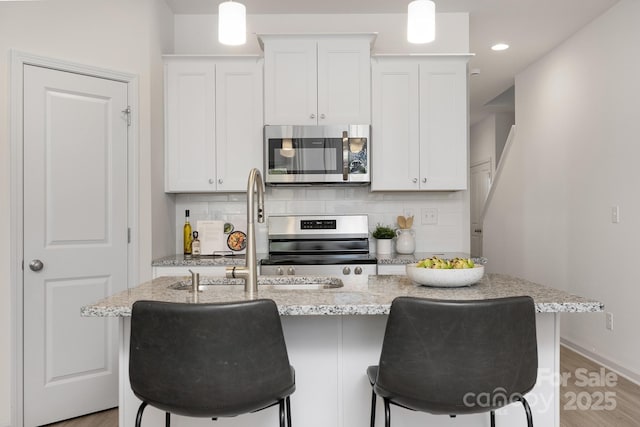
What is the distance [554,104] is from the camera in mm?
4406

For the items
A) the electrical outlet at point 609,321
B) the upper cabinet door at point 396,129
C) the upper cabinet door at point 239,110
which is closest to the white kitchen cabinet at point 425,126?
the upper cabinet door at point 396,129

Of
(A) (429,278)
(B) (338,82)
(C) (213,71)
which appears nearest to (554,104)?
(B) (338,82)

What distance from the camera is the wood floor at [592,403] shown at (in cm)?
260

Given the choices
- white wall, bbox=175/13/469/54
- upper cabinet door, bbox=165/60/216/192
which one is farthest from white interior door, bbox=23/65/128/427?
white wall, bbox=175/13/469/54

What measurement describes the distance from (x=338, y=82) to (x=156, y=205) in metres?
1.57

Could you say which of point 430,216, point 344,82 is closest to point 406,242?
point 430,216

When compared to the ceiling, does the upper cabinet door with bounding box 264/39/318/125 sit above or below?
below

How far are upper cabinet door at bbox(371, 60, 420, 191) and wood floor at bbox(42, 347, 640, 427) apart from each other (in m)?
1.71

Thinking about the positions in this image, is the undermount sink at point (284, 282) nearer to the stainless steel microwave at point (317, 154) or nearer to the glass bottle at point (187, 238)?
the stainless steel microwave at point (317, 154)

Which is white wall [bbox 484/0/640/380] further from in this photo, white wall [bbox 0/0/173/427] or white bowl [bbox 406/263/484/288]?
white wall [bbox 0/0/173/427]

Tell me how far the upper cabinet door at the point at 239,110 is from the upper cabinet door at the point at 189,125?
A: 0.20ft

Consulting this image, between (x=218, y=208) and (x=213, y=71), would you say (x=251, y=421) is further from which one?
(x=213, y=71)

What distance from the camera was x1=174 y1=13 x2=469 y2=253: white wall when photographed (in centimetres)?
368

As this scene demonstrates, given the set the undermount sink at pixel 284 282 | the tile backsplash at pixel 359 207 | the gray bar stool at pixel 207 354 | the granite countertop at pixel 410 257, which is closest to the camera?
the gray bar stool at pixel 207 354
